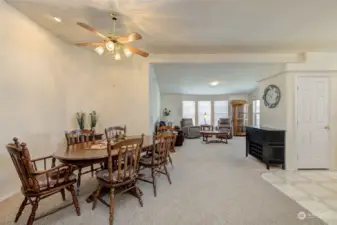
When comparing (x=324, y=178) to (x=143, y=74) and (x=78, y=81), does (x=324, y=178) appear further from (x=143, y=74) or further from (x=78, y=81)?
(x=78, y=81)

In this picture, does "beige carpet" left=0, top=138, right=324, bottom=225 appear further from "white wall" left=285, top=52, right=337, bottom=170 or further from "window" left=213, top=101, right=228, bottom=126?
"window" left=213, top=101, right=228, bottom=126

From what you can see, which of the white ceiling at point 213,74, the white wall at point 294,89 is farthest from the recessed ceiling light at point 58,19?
the white wall at point 294,89

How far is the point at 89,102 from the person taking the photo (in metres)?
4.43

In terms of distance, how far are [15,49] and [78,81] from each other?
58.8 inches

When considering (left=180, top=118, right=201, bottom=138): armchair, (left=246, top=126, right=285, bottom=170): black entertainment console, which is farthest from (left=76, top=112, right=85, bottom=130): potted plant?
(left=180, top=118, right=201, bottom=138): armchair

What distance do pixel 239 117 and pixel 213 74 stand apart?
4.02m

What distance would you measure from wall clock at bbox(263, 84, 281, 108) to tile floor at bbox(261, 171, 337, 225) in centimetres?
161

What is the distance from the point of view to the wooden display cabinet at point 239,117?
9445 millimetres

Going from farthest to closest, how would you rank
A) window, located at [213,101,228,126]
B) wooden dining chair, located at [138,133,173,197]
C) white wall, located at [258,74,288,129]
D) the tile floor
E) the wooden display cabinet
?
window, located at [213,101,228,126], the wooden display cabinet, white wall, located at [258,74,288,129], wooden dining chair, located at [138,133,173,197], the tile floor

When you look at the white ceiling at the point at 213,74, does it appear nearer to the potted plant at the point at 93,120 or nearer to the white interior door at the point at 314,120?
the white interior door at the point at 314,120

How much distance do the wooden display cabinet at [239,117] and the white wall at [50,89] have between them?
251 inches

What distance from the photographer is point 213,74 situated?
6422mm

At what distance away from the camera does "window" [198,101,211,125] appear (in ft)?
34.3

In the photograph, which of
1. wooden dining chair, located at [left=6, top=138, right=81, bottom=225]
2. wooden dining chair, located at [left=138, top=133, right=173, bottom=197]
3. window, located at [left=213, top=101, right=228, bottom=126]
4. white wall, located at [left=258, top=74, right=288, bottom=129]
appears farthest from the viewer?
window, located at [left=213, top=101, right=228, bottom=126]
